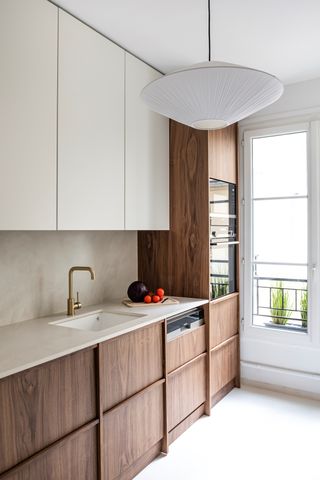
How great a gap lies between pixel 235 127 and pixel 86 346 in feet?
8.08

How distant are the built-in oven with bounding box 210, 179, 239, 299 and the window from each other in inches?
6.7

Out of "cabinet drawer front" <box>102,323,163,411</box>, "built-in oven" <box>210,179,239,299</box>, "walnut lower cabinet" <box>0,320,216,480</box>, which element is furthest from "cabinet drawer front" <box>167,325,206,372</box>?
"built-in oven" <box>210,179,239,299</box>

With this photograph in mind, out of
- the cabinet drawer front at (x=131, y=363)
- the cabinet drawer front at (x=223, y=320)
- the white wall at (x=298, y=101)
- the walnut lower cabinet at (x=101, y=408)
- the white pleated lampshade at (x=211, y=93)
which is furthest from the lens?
the white wall at (x=298, y=101)

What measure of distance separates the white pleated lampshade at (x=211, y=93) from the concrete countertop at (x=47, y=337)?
1113 millimetres

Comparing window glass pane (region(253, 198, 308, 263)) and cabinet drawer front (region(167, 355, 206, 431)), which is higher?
window glass pane (region(253, 198, 308, 263))

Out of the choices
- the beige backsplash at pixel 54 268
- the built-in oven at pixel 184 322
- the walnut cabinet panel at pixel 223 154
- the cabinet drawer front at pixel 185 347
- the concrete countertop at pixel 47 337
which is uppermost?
the walnut cabinet panel at pixel 223 154

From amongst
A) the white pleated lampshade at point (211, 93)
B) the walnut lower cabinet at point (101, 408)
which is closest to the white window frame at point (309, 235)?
the walnut lower cabinet at point (101, 408)

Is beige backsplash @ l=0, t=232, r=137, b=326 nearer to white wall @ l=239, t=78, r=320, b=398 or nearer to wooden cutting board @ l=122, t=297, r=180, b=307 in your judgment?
wooden cutting board @ l=122, t=297, r=180, b=307

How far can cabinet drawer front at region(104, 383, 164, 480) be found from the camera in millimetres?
1914

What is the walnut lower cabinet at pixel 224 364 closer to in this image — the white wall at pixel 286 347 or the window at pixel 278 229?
the white wall at pixel 286 347

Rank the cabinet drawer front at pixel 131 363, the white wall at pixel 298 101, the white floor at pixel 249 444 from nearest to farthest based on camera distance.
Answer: the cabinet drawer front at pixel 131 363 < the white floor at pixel 249 444 < the white wall at pixel 298 101

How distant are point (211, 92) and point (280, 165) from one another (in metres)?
2.07

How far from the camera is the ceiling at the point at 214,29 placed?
Answer: 208 cm

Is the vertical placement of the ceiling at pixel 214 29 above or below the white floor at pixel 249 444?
above
